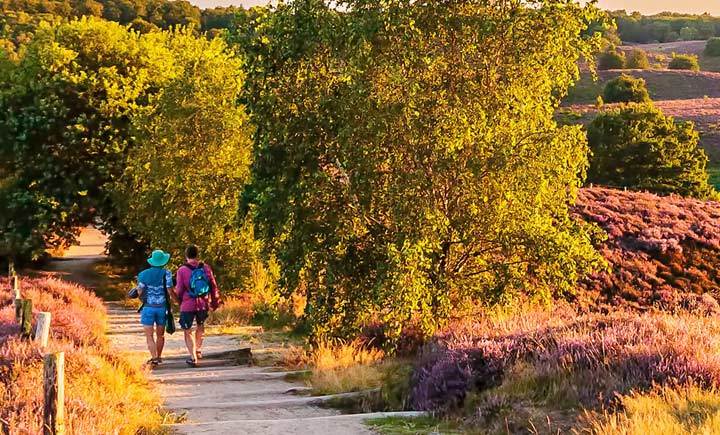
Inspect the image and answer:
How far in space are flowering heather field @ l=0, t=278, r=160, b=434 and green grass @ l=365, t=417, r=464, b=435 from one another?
2.46 metres

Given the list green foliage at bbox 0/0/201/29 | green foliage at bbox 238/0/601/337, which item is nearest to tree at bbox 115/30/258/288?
green foliage at bbox 238/0/601/337

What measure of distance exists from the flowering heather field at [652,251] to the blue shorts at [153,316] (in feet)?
42.8

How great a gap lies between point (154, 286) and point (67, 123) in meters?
18.4

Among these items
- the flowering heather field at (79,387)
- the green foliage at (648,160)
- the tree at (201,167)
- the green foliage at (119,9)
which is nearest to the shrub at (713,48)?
the green foliage at (119,9)

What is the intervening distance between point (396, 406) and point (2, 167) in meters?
26.4

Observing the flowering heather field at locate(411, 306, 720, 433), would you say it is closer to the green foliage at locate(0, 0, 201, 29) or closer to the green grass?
the green grass

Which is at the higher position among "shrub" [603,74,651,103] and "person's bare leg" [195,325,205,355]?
"shrub" [603,74,651,103]

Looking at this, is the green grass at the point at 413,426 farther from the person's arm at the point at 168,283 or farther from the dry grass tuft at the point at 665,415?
the person's arm at the point at 168,283

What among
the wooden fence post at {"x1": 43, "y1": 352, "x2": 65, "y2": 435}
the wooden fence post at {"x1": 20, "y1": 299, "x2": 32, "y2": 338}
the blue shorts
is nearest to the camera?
the wooden fence post at {"x1": 43, "y1": 352, "x2": 65, "y2": 435}

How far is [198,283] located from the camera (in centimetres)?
1383

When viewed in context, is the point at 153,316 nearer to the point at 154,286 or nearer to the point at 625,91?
the point at 154,286

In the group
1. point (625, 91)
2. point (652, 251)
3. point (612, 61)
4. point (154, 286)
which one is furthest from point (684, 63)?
point (154, 286)

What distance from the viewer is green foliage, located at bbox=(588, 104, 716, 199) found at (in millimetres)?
46688

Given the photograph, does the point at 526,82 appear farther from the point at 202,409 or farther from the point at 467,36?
the point at 202,409
